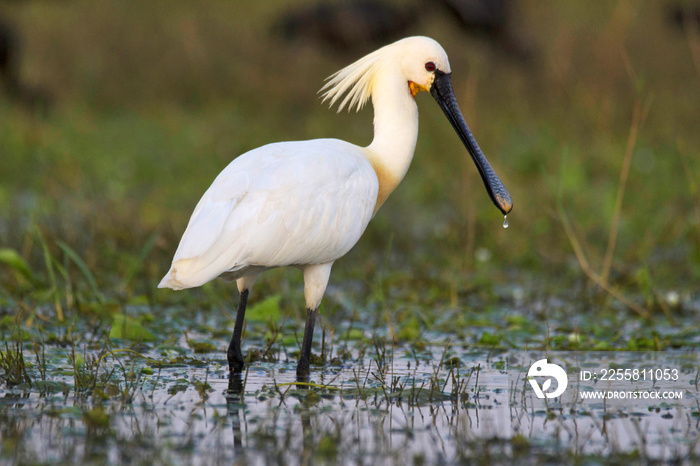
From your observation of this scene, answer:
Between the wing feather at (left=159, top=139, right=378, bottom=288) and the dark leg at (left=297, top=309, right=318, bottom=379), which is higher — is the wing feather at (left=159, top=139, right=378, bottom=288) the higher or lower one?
the higher one

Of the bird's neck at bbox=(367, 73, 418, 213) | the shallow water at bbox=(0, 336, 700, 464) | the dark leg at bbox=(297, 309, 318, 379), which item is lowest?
the shallow water at bbox=(0, 336, 700, 464)

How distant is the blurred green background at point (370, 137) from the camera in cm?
727

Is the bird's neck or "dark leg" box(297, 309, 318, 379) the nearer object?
"dark leg" box(297, 309, 318, 379)

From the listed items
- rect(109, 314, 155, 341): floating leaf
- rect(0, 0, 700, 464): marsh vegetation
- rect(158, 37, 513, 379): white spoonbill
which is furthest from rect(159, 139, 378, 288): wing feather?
rect(109, 314, 155, 341): floating leaf

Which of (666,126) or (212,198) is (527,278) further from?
(666,126)

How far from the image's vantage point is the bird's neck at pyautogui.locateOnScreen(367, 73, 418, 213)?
542cm

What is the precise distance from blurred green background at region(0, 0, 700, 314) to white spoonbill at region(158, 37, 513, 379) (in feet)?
1.67

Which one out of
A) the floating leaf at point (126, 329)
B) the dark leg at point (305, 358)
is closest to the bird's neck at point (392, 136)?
the dark leg at point (305, 358)

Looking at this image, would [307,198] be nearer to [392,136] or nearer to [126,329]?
[392,136]

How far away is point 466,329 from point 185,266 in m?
2.20

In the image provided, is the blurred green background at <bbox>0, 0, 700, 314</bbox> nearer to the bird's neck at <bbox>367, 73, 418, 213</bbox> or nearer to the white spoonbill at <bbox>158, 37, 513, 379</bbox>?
the bird's neck at <bbox>367, 73, 418, 213</bbox>

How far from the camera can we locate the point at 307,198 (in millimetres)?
4781

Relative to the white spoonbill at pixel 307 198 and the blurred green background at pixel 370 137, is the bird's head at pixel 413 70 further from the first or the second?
the blurred green background at pixel 370 137

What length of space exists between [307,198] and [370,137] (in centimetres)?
732
